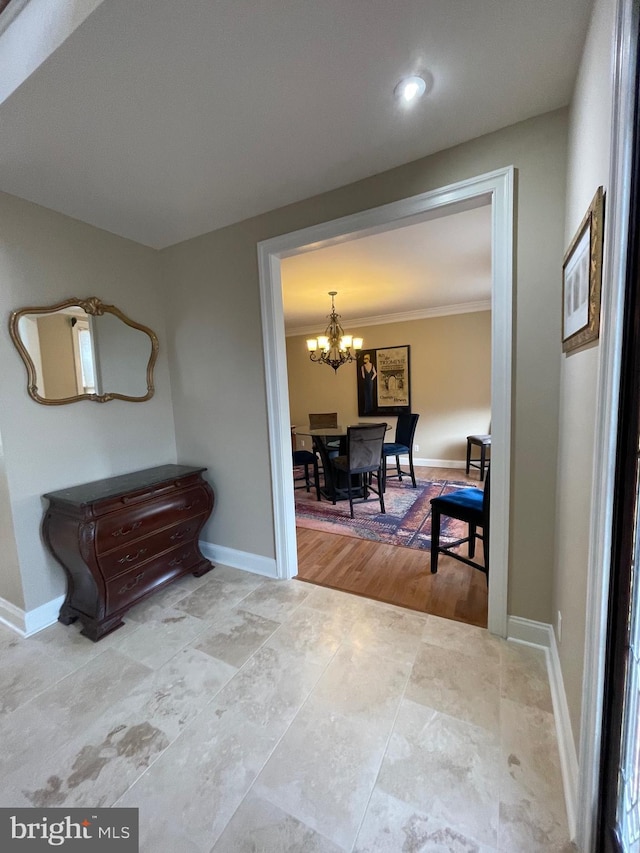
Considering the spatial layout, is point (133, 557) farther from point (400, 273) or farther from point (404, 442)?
point (404, 442)

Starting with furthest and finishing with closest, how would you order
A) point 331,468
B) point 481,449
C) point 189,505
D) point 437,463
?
point 437,463
point 481,449
point 331,468
point 189,505

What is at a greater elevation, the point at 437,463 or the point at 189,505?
the point at 189,505

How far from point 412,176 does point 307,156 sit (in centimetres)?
54

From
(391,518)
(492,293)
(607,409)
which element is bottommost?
(391,518)

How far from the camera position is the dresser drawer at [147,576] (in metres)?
1.92

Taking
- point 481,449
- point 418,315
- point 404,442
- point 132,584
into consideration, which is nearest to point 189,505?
point 132,584

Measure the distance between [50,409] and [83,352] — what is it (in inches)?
16.4

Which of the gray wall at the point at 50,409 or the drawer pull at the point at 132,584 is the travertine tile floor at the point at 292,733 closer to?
the drawer pull at the point at 132,584

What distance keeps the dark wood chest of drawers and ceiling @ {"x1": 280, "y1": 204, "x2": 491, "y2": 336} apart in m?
1.94

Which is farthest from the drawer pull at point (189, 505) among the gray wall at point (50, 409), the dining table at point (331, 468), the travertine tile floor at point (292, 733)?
A: the dining table at point (331, 468)

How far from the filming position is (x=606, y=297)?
2.65ft

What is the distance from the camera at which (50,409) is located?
2.03m

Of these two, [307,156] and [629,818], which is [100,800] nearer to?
[629,818]

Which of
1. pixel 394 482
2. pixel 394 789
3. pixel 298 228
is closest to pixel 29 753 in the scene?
pixel 394 789
